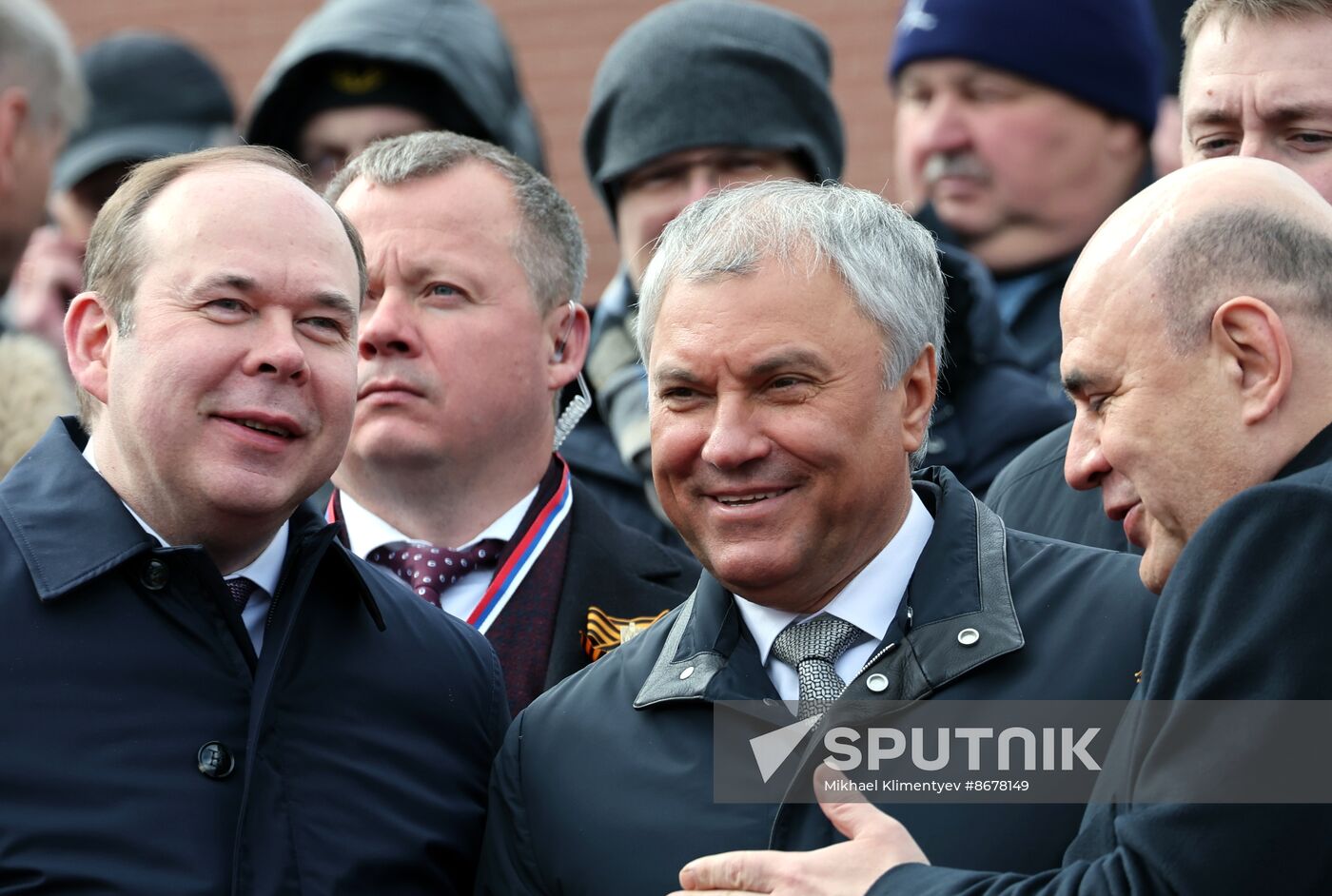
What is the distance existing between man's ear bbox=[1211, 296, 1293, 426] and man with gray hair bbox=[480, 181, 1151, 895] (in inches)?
23.0

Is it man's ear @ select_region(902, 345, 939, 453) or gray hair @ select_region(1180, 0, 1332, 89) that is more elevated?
gray hair @ select_region(1180, 0, 1332, 89)

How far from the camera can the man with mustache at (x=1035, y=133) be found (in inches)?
220

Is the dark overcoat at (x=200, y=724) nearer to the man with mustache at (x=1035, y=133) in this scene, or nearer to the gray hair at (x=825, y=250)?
the gray hair at (x=825, y=250)

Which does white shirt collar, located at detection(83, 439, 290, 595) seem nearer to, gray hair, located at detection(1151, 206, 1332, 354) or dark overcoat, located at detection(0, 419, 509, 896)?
dark overcoat, located at detection(0, 419, 509, 896)

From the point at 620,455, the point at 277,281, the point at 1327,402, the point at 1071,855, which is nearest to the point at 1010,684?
the point at 1071,855

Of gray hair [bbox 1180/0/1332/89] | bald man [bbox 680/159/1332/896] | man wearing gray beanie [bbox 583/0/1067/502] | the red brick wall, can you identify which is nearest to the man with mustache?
man wearing gray beanie [bbox 583/0/1067/502]

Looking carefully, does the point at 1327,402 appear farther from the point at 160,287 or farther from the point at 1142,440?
the point at 160,287

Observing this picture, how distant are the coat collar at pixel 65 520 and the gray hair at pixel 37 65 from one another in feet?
8.50

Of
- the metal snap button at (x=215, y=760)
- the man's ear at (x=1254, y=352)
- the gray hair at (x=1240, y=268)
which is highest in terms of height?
the gray hair at (x=1240, y=268)

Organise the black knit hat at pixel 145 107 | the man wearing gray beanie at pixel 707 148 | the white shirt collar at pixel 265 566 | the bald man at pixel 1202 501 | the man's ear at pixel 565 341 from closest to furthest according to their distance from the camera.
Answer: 1. the bald man at pixel 1202 501
2. the white shirt collar at pixel 265 566
3. the man's ear at pixel 565 341
4. the man wearing gray beanie at pixel 707 148
5. the black knit hat at pixel 145 107

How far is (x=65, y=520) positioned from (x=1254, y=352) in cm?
186

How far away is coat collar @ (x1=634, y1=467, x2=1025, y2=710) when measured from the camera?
3.22 m

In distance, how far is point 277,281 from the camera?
342 cm

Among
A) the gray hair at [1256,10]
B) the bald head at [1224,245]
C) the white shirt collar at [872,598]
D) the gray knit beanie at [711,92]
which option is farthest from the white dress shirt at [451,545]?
the bald head at [1224,245]
